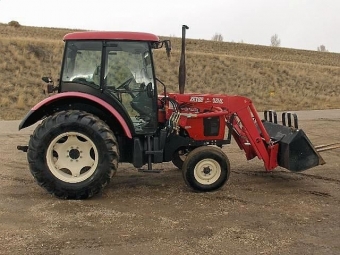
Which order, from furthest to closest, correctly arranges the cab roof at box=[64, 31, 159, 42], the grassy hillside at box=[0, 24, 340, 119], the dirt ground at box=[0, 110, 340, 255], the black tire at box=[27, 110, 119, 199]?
1. the grassy hillside at box=[0, 24, 340, 119]
2. the cab roof at box=[64, 31, 159, 42]
3. the black tire at box=[27, 110, 119, 199]
4. the dirt ground at box=[0, 110, 340, 255]

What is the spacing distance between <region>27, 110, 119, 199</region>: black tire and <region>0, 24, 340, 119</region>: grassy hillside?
11.7m

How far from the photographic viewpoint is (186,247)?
407cm

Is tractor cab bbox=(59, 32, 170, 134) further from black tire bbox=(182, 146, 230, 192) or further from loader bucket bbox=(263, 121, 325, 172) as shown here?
loader bucket bbox=(263, 121, 325, 172)

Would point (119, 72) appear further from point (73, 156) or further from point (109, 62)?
point (73, 156)

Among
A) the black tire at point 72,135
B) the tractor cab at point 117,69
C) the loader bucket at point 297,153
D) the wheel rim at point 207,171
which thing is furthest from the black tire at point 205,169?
the black tire at point 72,135

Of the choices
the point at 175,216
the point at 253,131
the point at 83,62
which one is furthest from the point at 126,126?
the point at 253,131

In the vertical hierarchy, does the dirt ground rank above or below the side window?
below

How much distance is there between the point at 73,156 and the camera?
5.54m

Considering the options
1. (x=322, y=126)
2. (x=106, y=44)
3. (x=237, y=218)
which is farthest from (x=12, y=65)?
(x=237, y=218)

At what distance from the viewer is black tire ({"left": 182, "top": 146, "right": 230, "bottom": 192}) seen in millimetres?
5785

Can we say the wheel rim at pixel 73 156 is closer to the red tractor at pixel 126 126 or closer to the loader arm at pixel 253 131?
the red tractor at pixel 126 126

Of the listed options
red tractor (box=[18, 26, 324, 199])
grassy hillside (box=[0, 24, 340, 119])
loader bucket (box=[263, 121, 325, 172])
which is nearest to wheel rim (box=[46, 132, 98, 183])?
red tractor (box=[18, 26, 324, 199])

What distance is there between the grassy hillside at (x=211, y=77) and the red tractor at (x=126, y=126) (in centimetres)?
1157

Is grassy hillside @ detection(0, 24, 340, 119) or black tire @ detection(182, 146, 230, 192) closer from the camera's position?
black tire @ detection(182, 146, 230, 192)
